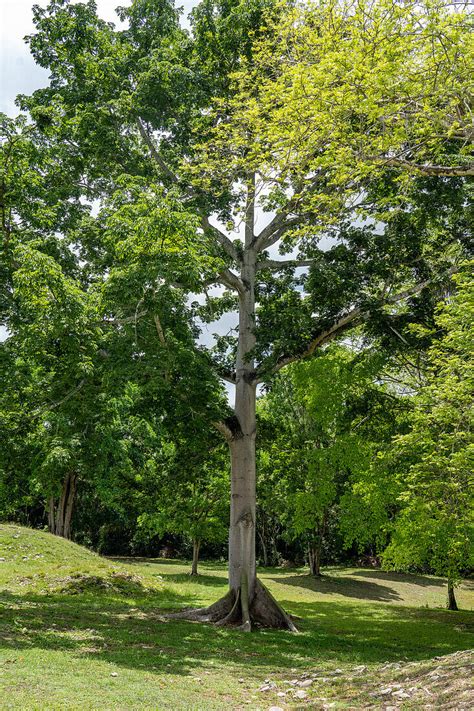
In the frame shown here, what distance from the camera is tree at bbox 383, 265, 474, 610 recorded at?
1083cm

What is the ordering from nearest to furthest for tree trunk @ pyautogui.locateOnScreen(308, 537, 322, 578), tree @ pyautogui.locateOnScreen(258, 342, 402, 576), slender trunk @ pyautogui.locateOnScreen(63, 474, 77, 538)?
tree @ pyautogui.locateOnScreen(258, 342, 402, 576), tree trunk @ pyautogui.locateOnScreen(308, 537, 322, 578), slender trunk @ pyautogui.locateOnScreen(63, 474, 77, 538)

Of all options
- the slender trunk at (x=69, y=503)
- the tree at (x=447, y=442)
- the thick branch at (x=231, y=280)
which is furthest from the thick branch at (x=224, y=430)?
the slender trunk at (x=69, y=503)

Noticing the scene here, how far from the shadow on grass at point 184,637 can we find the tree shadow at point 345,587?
7.47 meters

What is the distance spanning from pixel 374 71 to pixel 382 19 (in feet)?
2.67

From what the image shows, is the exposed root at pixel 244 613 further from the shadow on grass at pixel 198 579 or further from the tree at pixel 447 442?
the shadow on grass at pixel 198 579

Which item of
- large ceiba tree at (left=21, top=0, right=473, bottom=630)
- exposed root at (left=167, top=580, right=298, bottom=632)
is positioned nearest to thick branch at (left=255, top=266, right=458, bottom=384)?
large ceiba tree at (left=21, top=0, right=473, bottom=630)

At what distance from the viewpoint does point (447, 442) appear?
11.4 m

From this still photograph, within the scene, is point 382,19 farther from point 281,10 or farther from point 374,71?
point 281,10

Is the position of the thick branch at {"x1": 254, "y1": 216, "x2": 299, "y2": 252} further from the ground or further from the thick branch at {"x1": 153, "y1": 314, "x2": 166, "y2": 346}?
the ground

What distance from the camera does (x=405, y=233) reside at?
14891 mm

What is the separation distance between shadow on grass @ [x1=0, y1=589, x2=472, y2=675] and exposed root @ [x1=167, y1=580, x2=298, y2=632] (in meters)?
0.63

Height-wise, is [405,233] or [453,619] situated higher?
[405,233]

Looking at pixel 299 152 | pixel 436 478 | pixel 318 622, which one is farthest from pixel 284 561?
pixel 299 152

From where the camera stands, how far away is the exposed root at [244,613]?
14.7 metres
